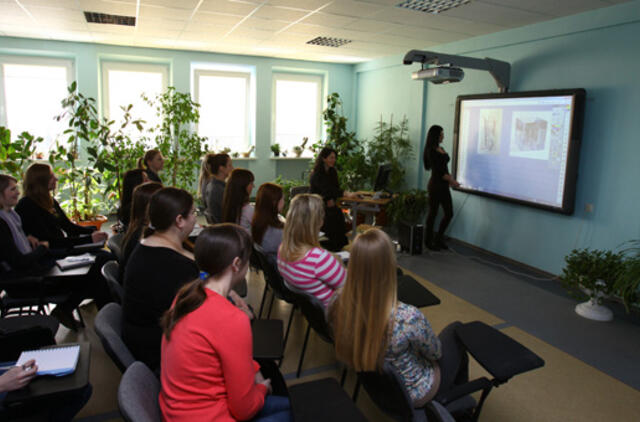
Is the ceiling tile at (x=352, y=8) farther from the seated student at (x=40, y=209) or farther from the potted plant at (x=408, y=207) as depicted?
the seated student at (x=40, y=209)

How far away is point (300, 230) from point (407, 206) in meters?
4.27

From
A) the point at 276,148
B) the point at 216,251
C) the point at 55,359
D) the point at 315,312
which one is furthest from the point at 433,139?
the point at 55,359

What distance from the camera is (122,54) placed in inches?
295

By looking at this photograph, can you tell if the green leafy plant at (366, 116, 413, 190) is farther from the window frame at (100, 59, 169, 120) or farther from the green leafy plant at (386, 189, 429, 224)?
the window frame at (100, 59, 169, 120)

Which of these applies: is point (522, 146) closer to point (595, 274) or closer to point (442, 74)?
point (442, 74)

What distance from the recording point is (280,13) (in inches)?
194

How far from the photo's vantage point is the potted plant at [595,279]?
3799mm

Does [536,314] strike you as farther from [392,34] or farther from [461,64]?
[392,34]

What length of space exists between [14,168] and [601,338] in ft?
20.5

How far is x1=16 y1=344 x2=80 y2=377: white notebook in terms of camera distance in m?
1.57

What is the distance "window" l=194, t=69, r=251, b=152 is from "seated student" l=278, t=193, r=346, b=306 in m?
6.50

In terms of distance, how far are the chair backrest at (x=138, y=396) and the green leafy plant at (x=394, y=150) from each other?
6143 mm

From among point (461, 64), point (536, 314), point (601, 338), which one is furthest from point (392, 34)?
point (601, 338)

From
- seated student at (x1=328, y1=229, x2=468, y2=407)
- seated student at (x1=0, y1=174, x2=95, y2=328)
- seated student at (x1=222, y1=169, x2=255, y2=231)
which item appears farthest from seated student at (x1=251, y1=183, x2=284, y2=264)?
seated student at (x1=328, y1=229, x2=468, y2=407)
